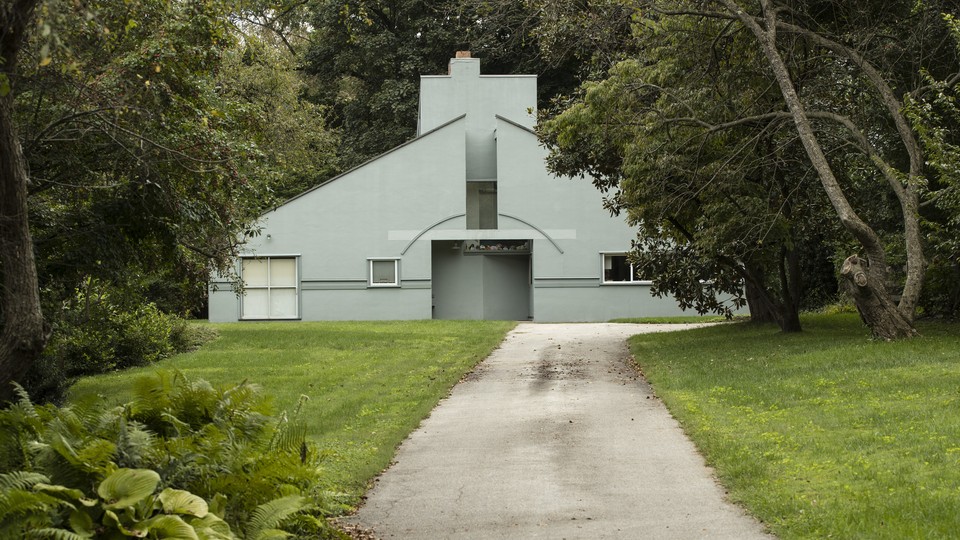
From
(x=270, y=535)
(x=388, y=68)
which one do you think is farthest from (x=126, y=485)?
(x=388, y=68)

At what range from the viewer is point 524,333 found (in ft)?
94.0

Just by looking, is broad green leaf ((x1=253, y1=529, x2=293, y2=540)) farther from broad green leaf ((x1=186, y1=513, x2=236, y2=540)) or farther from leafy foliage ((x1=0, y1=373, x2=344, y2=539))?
broad green leaf ((x1=186, y1=513, x2=236, y2=540))

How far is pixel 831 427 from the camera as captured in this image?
1135 centimetres

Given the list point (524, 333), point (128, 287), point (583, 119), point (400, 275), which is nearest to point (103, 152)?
point (128, 287)

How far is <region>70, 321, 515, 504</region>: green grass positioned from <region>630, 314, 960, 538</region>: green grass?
10.7 feet

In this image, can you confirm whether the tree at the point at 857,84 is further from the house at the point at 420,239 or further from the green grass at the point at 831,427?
the house at the point at 420,239

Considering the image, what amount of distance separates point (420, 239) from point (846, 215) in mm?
20054

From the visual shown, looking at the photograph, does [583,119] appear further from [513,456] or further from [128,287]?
[513,456]

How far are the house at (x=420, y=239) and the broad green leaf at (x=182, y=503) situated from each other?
3082cm

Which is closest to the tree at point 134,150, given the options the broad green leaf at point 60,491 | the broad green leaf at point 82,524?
the broad green leaf at point 60,491

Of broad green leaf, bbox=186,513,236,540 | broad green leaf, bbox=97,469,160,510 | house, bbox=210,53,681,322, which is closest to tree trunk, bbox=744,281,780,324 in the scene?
house, bbox=210,53,681,322

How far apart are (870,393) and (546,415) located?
3832 mm

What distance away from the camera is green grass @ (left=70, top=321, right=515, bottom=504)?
11977mm

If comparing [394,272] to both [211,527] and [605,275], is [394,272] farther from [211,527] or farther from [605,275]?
[211,527]
